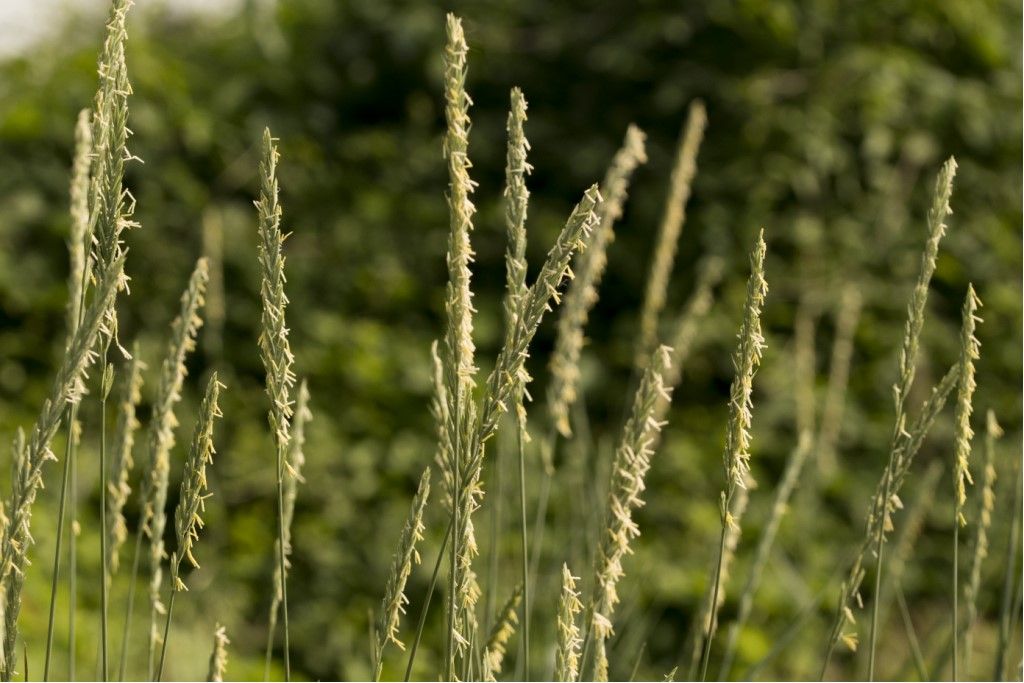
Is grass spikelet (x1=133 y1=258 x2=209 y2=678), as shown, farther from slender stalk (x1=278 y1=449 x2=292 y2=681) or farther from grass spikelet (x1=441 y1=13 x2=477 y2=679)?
grass spikelet (x1=441 y1=13 x2=477 y2=679)

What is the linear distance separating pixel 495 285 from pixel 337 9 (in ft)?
3.53

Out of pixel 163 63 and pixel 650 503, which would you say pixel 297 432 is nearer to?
pixel 650 503

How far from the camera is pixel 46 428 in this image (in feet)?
2.17

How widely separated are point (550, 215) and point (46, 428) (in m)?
2.69

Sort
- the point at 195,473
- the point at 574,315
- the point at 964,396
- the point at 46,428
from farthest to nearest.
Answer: the point at 574,315 → the point at 964,396 → the point at 195,473 → the point at 46,428

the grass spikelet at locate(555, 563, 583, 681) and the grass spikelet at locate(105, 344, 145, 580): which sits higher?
the grass spikelet at locate(105, 344, 145, 580)

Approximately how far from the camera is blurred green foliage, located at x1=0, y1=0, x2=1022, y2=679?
2949mm

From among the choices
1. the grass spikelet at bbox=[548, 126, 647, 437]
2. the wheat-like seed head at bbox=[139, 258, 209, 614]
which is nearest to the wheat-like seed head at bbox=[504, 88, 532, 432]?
the wheat-like seed head at bbox=[139, 258, 209, 614]

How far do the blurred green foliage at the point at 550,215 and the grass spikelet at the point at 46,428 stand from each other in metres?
2.09

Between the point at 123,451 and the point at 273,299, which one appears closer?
the point at 273,299

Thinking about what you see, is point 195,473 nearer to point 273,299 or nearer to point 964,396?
point 273,299

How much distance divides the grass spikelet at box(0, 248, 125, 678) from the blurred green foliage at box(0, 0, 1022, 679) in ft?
6.86

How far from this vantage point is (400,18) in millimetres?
3344

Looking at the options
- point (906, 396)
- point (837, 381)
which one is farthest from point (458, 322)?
point (837, 381)
